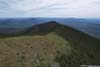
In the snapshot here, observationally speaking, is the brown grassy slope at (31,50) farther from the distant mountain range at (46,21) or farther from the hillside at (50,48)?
the distant mountain range at (46,21)

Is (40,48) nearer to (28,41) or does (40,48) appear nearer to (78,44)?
(28,41)

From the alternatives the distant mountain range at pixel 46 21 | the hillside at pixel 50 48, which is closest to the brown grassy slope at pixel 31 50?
the hillside at pixel 50 48

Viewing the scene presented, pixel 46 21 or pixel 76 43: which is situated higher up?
pixel 46 21

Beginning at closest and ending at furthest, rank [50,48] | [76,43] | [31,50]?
1. [31,50]
2. [50,48]
3. [76,43]

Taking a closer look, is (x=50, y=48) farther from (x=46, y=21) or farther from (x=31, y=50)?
(x=46, y=21)

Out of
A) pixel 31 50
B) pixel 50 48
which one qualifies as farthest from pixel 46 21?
pixel 31 50

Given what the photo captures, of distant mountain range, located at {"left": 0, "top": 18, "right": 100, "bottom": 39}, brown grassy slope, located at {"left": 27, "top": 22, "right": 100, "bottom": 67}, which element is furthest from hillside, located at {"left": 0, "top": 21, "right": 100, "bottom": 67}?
distant mountain range, located at {"left": 0, "top": 18, "right": 100, "bottom": 39}

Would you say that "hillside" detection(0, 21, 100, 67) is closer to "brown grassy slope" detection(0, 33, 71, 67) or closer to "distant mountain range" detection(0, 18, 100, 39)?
"brown grassy slope" detection(0, 33, 71, 67)
